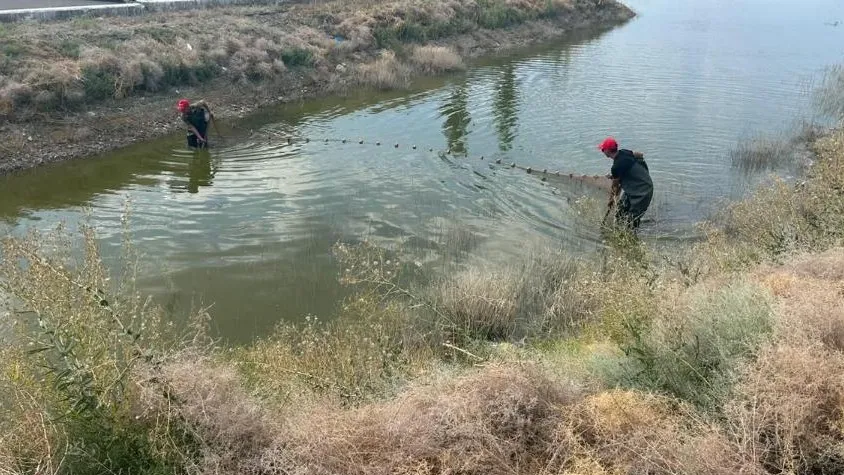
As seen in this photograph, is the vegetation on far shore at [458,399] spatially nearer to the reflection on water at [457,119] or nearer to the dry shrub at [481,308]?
the dry shrub at [481,308]

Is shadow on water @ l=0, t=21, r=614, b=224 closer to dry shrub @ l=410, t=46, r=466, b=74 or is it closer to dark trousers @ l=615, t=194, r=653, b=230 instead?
dry shrub @ l=410, t=46, r=466, b=74

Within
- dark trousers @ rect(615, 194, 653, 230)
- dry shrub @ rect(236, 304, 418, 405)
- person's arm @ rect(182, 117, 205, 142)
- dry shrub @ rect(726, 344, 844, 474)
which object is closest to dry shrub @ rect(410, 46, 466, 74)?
person's arm @ rect(182, 117, 205, 142)

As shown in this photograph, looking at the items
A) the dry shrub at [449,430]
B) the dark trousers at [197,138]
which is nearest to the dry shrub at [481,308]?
the dry shrub at [449,430]

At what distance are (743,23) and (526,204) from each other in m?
35.3

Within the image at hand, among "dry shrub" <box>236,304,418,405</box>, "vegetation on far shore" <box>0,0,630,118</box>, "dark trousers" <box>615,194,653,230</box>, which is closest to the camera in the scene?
"dry shrub" <box>236,304,418,405</box>

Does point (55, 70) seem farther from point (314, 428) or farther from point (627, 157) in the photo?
point (314, 428)

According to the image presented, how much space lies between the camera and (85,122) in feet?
57.8

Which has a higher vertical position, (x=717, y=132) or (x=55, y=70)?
(x=55, y=70)

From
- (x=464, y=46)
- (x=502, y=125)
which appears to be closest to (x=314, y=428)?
(x=502, y=125)

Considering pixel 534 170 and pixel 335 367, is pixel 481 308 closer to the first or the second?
pixel 335 367

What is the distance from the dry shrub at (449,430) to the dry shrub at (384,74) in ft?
67.4

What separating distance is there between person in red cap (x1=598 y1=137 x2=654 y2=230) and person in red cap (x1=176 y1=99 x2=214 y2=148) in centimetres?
1004

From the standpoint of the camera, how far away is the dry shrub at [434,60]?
26922mm

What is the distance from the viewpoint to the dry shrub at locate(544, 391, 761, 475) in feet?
13.5
